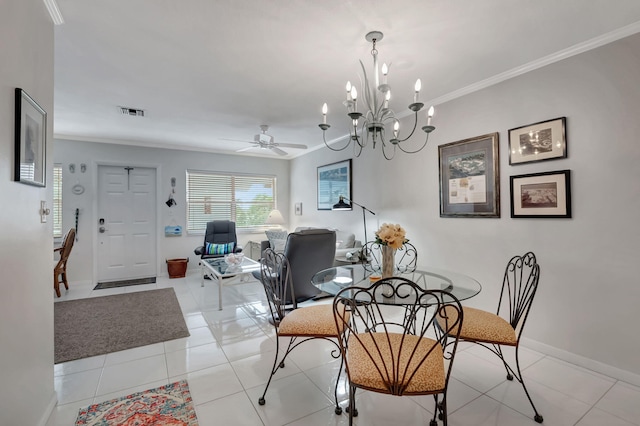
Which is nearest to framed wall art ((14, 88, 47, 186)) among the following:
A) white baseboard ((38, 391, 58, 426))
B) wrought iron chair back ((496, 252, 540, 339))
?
white baseboard ((38, 391, 58, 426))

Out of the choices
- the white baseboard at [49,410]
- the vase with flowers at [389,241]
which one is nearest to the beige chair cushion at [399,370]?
the vase with flowers at [389,241]

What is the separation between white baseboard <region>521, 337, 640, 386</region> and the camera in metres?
2.05

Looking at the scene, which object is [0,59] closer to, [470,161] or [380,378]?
[380,378]

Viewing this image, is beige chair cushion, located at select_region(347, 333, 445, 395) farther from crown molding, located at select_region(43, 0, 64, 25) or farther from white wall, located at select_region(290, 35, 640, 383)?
crown molding, located at select_region(43, 0, 64, 25)

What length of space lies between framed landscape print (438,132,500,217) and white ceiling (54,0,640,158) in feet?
1.95

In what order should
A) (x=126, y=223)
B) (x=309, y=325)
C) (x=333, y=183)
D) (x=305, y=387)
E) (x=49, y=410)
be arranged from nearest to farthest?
(x=49, y=410) < (x=309, y=325) < (x=305, y=387) < (x=333, y=183) < (x=126, y=223)

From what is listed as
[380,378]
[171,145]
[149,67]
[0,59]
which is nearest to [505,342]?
[380,378]

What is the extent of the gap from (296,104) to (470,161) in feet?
6.73

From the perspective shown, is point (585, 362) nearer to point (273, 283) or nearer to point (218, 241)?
point (273, 283)

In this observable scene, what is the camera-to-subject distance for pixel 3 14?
1.24 meters

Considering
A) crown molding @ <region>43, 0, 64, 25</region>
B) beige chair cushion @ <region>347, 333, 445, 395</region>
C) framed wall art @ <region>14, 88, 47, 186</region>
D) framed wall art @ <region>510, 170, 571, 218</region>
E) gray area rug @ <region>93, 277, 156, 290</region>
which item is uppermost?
crown molding @ <region>43, 0, 64, 25</region>

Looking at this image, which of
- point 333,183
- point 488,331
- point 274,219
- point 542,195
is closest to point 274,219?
point 274,219

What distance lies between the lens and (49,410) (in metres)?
1.74

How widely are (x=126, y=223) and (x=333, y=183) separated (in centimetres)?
383
